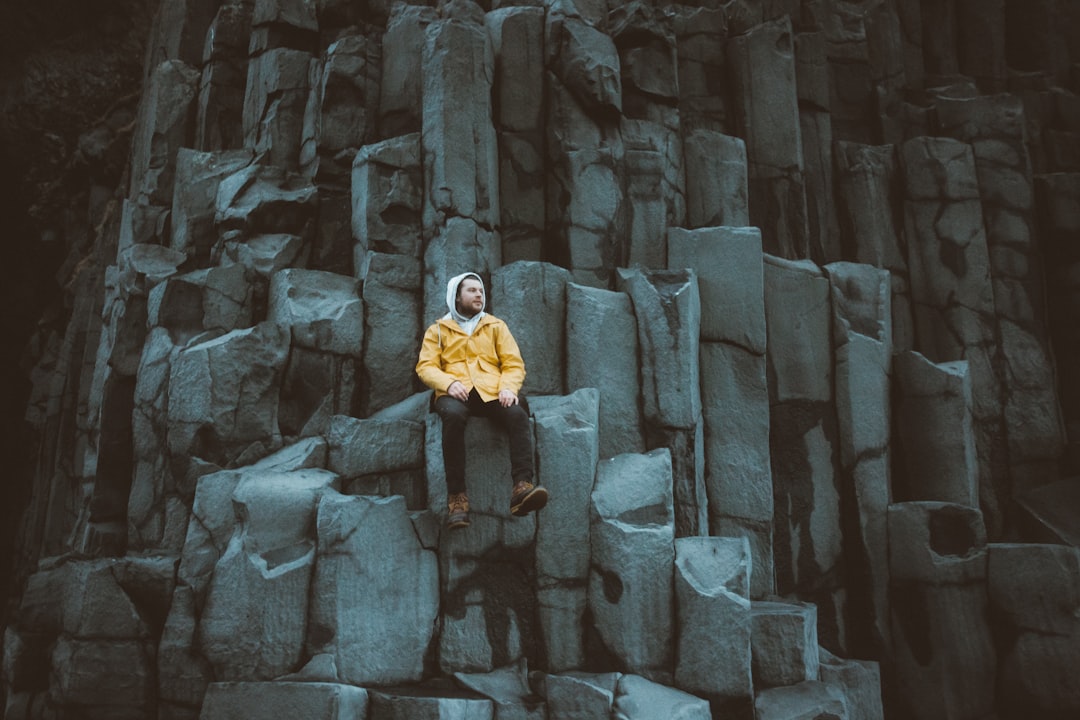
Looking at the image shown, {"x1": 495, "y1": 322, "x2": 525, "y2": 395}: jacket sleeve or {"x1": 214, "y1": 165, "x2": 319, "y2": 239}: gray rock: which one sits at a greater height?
{"x1": 214, "y1": 165, "x2": 319, "y2": 239}: gray rock

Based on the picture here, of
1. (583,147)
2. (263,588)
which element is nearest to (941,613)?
(583,147)

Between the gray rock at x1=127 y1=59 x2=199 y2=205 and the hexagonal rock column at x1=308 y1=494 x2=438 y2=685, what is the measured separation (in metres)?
6.72

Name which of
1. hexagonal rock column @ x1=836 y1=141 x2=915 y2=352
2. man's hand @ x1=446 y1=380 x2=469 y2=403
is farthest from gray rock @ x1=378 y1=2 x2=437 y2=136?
hexagonal rock column @ x1=836 y1=141 x2=915 y2=352

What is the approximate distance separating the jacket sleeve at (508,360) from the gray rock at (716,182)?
3972mm

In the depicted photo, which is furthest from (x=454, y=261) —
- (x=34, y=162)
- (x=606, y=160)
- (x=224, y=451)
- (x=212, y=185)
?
(x=34, y=162)

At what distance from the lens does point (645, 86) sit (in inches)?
413

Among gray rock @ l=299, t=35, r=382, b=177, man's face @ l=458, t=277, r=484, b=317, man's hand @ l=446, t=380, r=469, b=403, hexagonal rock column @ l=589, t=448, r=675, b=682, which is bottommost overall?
hexagonal rock column @ l=589, t=448, r=675, b=682

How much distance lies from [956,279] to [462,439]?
7.79 m

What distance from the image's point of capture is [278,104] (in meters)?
11.1

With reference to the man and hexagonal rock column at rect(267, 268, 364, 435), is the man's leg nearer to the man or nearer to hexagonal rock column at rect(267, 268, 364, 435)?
the man

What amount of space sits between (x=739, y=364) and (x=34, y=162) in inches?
544

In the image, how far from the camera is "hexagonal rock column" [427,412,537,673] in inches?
274

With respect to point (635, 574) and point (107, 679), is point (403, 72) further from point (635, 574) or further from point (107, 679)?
point (107, 679)

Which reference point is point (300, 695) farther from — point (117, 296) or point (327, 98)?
point (327, 98)
